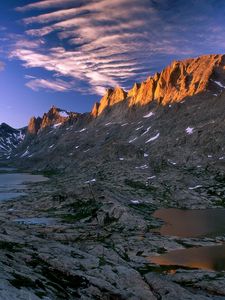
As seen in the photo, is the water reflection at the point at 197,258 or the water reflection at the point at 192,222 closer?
the water reflection at the point at 197,258

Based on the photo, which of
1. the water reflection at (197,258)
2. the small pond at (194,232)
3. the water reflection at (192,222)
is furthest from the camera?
the water reflection at (192,222)

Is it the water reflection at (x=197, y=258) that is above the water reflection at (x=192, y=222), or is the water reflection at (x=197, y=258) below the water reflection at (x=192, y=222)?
below

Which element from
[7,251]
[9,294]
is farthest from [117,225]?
[9,294]

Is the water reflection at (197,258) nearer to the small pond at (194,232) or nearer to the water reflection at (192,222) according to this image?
the small pond at (194,232)

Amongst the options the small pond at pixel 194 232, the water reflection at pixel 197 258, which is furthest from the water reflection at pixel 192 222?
the water reflection at pixel 197 258

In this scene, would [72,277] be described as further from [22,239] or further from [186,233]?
[186,233]

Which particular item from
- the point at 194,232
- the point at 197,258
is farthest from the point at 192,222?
the point at 197,258

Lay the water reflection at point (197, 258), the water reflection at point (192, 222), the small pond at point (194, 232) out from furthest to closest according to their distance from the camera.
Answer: the water reflection at point (192, 222) < the small pond at point (194, 232) < the water reflection at point (197, 258)

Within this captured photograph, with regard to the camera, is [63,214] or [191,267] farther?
[63,214]

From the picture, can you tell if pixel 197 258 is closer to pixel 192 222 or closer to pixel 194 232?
pixel 194 232

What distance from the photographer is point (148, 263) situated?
97.1m

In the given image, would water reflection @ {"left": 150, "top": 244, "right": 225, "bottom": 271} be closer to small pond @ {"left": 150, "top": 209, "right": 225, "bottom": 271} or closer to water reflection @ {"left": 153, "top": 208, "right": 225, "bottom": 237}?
small pond @ {"left": 150, "top": 209, "right": 225, "bottom": 271}

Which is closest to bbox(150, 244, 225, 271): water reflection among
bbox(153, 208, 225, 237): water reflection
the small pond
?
the small pond

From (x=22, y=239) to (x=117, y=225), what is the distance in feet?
155
